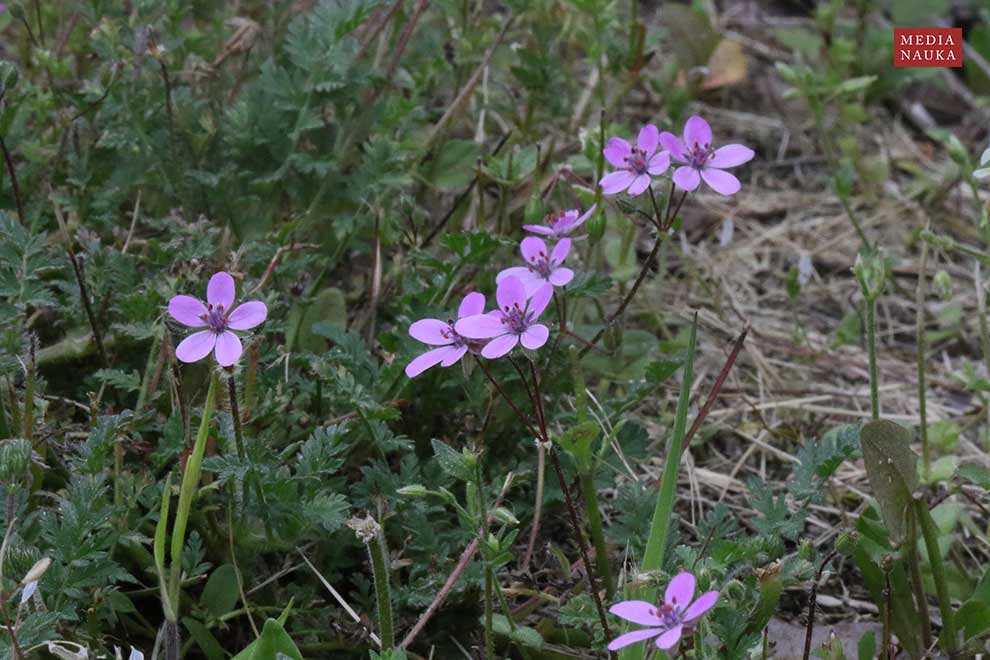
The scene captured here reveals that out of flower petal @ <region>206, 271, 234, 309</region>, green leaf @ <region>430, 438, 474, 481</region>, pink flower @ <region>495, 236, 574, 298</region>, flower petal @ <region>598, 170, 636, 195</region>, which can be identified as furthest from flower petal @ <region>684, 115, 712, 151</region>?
flower petal @ <region>206, 271, 234, 309</region>

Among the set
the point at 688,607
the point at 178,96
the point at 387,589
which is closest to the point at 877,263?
the point at 688,607

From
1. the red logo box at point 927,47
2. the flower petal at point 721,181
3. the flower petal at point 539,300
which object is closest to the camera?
the flower petal at point 539,300

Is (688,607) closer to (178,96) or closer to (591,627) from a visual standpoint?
(591,627)

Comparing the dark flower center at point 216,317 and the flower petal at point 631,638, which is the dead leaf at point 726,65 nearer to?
the dark flower center at point 216,317

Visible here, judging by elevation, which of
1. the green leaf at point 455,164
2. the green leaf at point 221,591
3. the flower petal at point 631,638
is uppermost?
the green leaf at point 455,164

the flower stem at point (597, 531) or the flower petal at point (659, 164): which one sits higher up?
the flower petal at point (659, 164)

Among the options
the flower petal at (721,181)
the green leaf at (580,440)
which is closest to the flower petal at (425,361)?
the green leaf at (580,440)

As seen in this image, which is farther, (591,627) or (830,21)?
(830,21)
